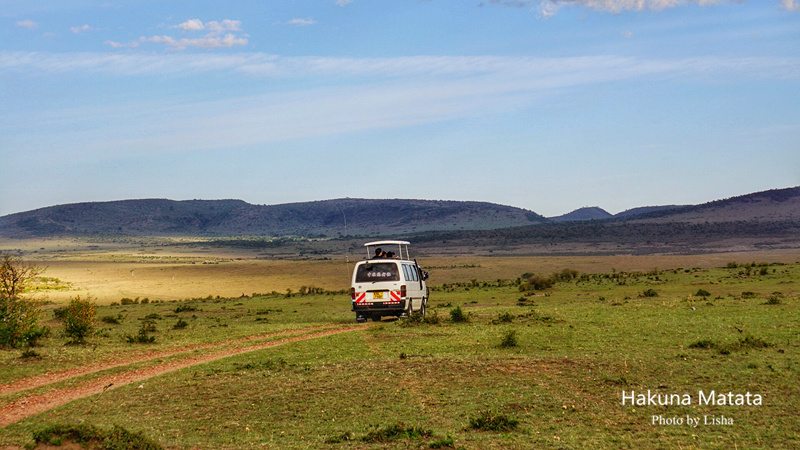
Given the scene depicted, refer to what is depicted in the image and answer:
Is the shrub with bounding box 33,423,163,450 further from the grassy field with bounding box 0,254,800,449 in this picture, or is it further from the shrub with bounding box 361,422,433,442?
the shrub with bounding box 361,422,433,442

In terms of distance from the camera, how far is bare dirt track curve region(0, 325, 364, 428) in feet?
39.4

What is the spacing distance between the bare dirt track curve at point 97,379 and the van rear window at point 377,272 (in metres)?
3.14

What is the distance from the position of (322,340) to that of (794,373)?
441 inches

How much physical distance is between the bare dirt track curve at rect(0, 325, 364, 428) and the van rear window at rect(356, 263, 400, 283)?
3144mm

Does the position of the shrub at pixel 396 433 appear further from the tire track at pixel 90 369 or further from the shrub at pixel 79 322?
the shrub at pixel 79 322

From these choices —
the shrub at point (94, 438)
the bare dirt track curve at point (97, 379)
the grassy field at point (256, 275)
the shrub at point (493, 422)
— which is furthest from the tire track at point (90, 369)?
the grassy field at point (256, 275)

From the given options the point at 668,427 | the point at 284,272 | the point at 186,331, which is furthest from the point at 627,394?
the point at 284,272

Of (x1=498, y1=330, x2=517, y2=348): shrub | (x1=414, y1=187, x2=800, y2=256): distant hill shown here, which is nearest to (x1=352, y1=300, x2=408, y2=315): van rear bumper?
(x1=498, y1=330, x2=517, y2=348): shrub

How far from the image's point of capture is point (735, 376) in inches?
484

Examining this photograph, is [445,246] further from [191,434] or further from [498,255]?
[191,434]

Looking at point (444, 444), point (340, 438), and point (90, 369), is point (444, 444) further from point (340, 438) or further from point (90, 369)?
point (90, 369)

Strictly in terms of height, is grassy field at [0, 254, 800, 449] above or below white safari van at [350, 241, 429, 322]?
below

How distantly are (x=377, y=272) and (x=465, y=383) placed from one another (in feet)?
36.9

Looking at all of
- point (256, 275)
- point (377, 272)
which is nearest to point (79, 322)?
point (377, 272)
